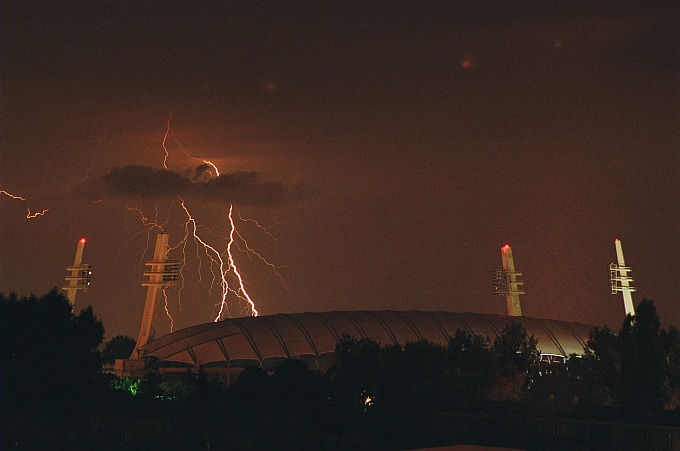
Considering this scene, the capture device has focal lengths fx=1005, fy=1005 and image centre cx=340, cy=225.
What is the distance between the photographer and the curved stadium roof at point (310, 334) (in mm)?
85438

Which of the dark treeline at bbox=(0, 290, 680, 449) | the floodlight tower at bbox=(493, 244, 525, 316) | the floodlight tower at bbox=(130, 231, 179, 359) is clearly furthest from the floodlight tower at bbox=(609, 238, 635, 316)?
the dark treeline at bbox=(0, 290, 680, 449)

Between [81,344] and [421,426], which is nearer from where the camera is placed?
[421,426]

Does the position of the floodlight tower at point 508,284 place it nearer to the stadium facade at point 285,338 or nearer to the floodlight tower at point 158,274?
the stadium facade at point 285,338

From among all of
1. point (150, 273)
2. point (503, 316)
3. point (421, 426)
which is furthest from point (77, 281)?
point (421, 426)

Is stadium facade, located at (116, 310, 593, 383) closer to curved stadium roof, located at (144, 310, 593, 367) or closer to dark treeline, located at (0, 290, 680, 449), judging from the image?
curved stadium roof, located at (144, 310, 593, 367)

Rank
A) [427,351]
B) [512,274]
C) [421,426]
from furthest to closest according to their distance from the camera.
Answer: [512,274]
[427,351]
[421,426]

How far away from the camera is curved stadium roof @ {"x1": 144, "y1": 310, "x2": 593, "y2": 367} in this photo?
85438mm

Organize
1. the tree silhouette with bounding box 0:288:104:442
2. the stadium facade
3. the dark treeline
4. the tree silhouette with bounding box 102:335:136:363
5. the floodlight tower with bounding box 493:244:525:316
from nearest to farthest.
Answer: the dark treeline
the tree silhouette with bounding box 0:288:104:442
the stadium facade
the floodlight tower with bounding box 493:244:525:316
the tree silhouette with bounding box 102:335:136:363

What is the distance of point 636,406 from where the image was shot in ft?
141

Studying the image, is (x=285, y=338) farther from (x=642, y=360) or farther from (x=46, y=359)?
(x=642, y=360)

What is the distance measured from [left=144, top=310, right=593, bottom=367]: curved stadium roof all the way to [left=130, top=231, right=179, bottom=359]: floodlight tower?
52.4ft

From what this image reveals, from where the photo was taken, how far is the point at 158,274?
109250 mm

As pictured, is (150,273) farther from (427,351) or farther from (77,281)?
(427,351)

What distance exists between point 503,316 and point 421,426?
6831 centimetres
